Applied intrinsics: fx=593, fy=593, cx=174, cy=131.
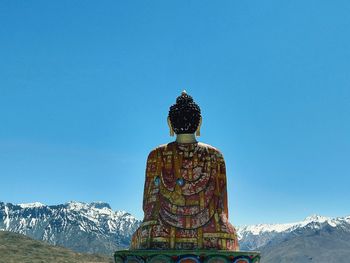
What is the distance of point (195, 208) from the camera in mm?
21328

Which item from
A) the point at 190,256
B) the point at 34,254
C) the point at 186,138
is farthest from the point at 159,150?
the point at 34,254

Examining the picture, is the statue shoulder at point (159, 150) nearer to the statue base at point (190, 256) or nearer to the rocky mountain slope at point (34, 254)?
the statue base at point (190, 256)

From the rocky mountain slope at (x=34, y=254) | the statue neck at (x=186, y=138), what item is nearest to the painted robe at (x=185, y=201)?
the statue neck at (x=186, y=138)

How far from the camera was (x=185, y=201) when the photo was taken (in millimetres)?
21469

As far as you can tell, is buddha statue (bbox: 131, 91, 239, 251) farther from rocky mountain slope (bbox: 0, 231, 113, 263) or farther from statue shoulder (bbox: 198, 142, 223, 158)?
rocky mountain slope (bbox: 0, 231, 113, 263)

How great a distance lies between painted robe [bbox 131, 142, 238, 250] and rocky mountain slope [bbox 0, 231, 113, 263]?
13668 cm

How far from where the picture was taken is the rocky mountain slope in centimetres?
15957

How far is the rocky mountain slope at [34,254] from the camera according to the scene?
159575mm

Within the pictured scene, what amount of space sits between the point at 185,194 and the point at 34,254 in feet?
520

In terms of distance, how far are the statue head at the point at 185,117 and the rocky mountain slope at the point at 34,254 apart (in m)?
137

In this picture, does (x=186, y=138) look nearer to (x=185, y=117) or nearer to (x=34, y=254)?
(x=185, y=117)

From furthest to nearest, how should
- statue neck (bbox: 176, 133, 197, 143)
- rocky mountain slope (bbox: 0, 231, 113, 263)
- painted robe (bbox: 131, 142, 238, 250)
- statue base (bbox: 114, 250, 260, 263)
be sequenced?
rocky mountain slope (bbox: 0, 231, 113, 263) < statue neck (bbox: 176, 133, 197, 143) < painted robe (bbox: 131, 142, 238, 250) < statue base (bbox: 114, 250, 260, 263)

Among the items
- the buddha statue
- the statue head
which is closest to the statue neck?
the buddha statue

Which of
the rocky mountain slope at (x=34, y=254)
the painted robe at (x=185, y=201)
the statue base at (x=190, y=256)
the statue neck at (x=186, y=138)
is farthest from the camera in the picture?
the rocky mountain slope at (x=34, y=254)
